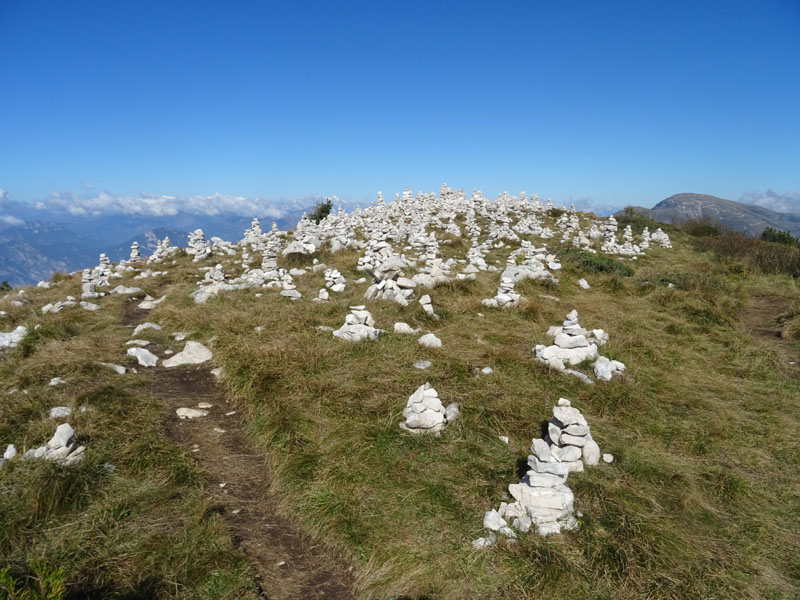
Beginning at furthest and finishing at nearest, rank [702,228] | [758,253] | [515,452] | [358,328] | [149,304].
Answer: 1. [702,228]
2. [758,253]
3. [149,304]
4. [358,328]
5. [515,452]

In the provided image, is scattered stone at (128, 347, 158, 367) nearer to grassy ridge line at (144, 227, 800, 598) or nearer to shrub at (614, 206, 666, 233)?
grassy ridge line at (144, 227, 800, 598)

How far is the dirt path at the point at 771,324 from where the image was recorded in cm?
927

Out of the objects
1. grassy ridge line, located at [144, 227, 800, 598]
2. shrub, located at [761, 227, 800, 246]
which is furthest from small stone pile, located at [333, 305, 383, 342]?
Result: shrub, located at [761, 227, 800, 246]

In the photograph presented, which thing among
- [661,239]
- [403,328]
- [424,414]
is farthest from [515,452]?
[661,239]

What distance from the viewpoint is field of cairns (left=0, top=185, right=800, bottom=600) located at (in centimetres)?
404

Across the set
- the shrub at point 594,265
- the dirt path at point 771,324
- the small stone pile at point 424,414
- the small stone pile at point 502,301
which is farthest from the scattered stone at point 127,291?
the dirt path at point 771,324

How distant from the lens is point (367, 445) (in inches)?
231

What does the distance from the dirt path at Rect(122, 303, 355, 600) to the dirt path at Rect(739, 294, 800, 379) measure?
1018cm

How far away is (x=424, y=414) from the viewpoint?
620 cm

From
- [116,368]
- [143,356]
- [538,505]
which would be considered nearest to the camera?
[538,505]

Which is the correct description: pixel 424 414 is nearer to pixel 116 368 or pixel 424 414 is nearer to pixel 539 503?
pixel 539 503

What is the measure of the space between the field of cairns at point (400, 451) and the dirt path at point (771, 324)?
0.10 metres

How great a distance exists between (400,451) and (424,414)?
67 cm

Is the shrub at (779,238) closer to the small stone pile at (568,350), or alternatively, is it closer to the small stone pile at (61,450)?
the small stone pile at (568,350)
